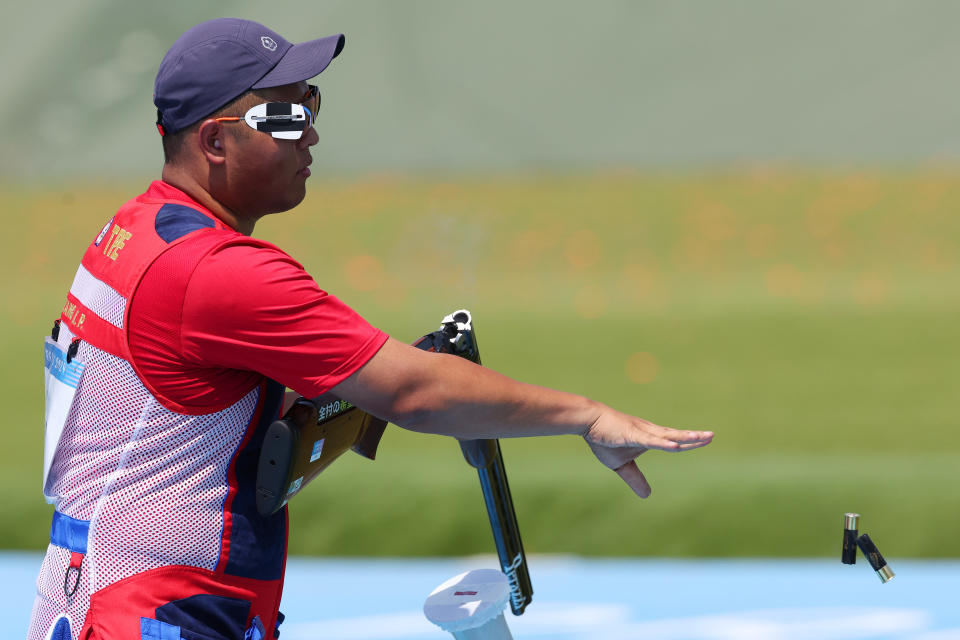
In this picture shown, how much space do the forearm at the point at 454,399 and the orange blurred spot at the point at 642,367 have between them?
5.04m

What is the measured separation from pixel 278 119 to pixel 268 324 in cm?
34

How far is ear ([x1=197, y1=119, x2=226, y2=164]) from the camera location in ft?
5.49

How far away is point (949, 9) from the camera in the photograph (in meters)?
25.8

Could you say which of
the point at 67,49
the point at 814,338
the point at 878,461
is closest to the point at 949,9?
the point at 67,49

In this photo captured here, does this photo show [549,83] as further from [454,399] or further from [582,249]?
[454,399]

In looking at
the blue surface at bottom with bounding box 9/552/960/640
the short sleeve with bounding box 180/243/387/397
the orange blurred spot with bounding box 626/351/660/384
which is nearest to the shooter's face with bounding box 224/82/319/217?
the short sleeve with bounding box 180/243/387/397

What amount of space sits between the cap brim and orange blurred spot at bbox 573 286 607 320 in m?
6.57

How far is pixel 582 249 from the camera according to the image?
10297 millimetres

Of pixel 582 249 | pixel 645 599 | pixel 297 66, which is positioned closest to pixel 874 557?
pixel 297 66

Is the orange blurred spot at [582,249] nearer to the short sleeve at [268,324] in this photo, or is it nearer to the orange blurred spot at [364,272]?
the orange blurred spot at [364,272]

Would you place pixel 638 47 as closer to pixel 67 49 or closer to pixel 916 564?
pixel 67 49

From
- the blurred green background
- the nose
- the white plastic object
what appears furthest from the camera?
the blurred green background

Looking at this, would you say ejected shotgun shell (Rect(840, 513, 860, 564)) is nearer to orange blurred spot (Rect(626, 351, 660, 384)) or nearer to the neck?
the neck

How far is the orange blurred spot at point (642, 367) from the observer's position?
6.70 meters
